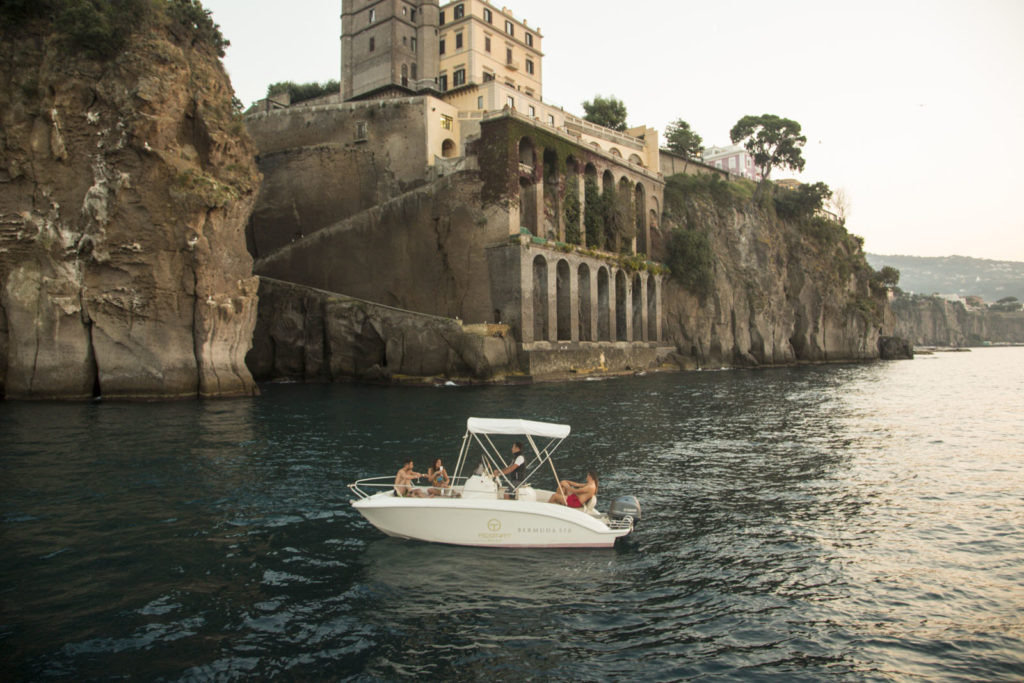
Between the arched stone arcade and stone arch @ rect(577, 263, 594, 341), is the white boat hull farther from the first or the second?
stone arch @ rect(577, 263, 594, 341)

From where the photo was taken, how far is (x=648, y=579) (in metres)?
11.4

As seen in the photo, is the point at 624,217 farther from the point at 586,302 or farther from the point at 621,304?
the point at 586,302

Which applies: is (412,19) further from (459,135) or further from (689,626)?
(689,626)

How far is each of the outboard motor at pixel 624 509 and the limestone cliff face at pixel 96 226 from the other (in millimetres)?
30289

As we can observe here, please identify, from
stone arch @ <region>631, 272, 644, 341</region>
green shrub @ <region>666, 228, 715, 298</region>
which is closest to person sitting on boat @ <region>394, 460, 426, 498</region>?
stone arch @ <region>631, 272, 644, 341</region>

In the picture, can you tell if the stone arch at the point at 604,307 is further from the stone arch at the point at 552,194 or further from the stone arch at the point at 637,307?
the stone arch at the point at 552,194

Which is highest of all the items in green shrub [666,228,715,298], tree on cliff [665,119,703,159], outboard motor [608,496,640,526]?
tree on cliff [665,119,703,159]

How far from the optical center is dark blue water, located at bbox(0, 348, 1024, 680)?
8.59 metres

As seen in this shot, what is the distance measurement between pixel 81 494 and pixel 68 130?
27891mm

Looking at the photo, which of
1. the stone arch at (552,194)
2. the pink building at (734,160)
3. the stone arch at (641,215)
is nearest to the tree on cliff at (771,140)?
the stone arch at (641,215)

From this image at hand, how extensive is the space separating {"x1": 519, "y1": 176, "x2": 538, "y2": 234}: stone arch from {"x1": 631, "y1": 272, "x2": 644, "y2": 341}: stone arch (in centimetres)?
1530

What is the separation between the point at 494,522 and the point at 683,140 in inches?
3297

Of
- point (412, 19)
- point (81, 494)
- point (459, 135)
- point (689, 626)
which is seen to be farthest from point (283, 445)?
point (412, 19)

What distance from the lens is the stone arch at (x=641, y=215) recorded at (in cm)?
Answer: 6894
